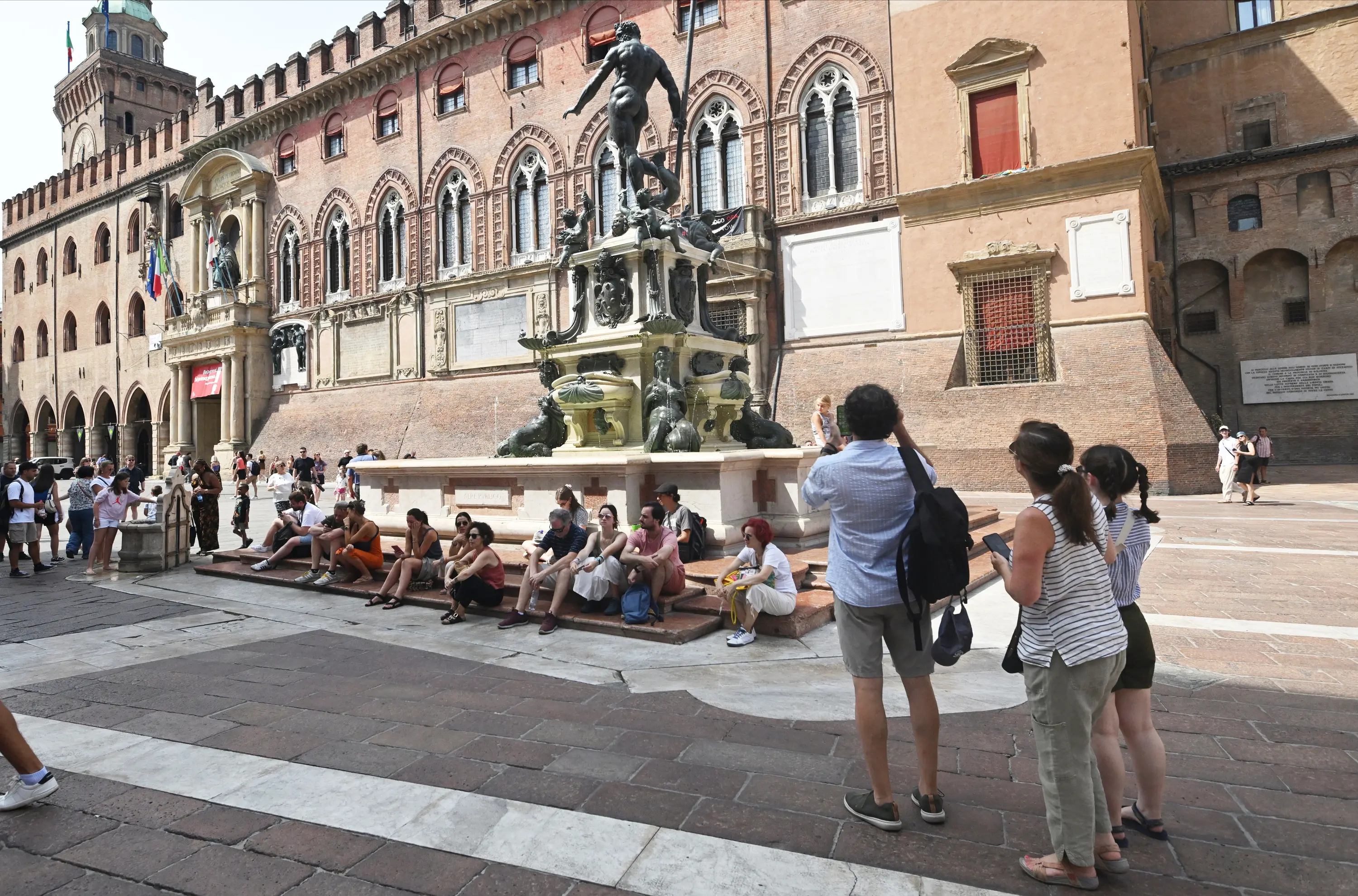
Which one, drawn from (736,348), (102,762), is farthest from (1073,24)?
(102,762)

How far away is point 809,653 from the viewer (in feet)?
16.7

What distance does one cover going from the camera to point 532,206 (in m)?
25.1

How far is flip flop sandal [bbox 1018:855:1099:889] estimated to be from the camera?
91.4 inches

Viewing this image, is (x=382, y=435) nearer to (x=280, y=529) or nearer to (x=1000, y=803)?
(x=280, y=529)

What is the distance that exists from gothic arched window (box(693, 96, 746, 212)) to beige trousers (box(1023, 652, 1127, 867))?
20.5 m

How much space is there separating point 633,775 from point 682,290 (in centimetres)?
679

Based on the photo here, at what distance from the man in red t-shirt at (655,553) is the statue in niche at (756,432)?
334 centimetres

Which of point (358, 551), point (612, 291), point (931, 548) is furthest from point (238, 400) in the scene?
point (931, 548)

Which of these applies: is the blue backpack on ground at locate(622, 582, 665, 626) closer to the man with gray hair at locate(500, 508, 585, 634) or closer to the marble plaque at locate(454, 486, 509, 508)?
the man with gray hair at locate(500, 508, 585, 634)

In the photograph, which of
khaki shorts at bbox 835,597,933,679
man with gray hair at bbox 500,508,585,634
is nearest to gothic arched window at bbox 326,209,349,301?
man with gray hair at bbox 500,508,585,634

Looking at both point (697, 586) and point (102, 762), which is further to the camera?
point (697, 586)

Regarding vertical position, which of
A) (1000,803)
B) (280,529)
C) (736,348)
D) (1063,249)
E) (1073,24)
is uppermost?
(1073,24)

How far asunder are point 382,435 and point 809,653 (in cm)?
2500

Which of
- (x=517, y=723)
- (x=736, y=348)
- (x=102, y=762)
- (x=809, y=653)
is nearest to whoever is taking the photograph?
(x=102, y=762)
